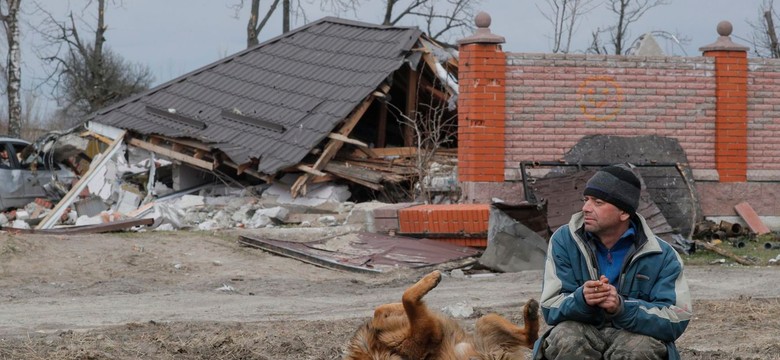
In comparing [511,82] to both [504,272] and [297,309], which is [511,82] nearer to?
[504,272]

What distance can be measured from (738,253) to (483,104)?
177 inches

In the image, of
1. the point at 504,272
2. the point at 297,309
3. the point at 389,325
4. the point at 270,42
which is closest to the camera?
the point at 389,325

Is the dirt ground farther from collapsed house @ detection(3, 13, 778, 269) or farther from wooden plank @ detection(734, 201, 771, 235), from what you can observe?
wooden plank @ detection(734, 201, 771, 235)

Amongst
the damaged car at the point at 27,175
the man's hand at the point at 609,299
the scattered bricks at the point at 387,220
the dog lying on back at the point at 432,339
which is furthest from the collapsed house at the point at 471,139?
the man's hand at the point at 609,299

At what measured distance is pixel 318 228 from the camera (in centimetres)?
1698

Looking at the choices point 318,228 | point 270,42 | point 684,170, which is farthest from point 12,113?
point 684,170

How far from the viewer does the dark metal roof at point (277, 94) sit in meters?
20.3

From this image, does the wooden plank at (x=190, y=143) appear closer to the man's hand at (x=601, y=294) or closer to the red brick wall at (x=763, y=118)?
the red brick wall at (x=763, y=118)

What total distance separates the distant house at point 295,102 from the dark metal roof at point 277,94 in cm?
3

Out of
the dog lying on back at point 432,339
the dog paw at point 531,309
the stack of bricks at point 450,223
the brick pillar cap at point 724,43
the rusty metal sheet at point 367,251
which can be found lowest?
the rusty metal sheet at point 367,251

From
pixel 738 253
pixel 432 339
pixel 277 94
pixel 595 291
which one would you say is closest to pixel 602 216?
pixel 595 291

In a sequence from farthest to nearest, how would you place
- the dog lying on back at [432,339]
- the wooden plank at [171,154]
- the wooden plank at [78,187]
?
1. the wooden plank at [171,154]
2. the wooden plank at [78,187]
3. the dog lying on back at [432,339]

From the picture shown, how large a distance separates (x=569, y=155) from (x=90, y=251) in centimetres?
771

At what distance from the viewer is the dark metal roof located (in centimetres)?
2028
